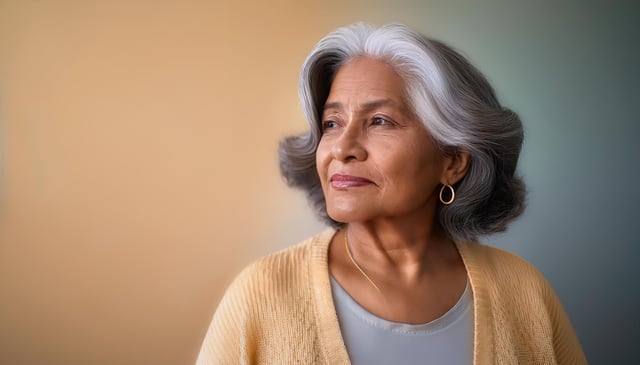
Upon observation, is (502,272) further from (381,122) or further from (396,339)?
(381,122)

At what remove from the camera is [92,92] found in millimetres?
1667

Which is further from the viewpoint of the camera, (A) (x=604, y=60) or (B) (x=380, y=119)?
(A) (x=604, y=60)

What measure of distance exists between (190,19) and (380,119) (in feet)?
2.41

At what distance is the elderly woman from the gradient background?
0.33m

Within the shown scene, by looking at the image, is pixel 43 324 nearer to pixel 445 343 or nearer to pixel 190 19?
pixel 190 19

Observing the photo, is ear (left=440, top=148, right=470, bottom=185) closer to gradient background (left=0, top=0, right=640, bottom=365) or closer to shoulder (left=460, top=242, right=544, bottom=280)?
shoulder (left=460, top=242, right=544, bottom=280)

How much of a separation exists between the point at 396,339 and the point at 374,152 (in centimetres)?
46

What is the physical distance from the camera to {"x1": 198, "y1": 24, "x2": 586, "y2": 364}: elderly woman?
1375 mm

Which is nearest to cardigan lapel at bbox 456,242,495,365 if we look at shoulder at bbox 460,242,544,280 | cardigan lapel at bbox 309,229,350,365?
shoulder at bbox 460,242,544,280

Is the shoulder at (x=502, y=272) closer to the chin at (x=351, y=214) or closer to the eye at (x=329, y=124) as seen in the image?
the chin at (x=351, y=214)

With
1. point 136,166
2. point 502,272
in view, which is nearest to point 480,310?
point 502,272

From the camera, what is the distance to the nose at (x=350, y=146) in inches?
55.1

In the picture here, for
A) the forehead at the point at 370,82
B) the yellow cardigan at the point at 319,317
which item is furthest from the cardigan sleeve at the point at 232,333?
the forehead at the point at 370,82

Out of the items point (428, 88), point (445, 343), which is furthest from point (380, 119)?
point (445, 343)
